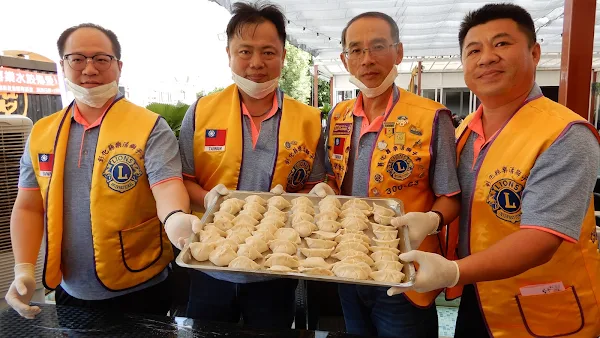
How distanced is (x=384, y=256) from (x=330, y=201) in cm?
44

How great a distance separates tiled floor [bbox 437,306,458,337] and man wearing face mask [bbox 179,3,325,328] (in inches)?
80.1

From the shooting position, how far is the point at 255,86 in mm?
1970

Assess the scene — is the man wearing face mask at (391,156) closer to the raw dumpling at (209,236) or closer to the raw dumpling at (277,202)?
the raw dumpling at (277,202)

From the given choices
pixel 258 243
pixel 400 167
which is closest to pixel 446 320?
pixel 400 167

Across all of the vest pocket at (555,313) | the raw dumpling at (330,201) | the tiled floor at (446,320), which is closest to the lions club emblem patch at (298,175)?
the raw dumpling at (330,201)

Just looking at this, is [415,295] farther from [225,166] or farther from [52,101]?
[52,101]

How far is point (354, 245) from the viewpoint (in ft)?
5.30

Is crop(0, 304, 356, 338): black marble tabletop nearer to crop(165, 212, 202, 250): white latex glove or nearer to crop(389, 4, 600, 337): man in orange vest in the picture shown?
crop(165, 212, 202, 250): white latex glove

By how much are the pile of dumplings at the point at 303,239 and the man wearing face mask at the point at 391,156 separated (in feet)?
0.60

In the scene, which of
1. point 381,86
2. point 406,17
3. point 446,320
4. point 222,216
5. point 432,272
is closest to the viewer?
point 432,272

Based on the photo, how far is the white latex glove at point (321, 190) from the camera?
1970 millimetres

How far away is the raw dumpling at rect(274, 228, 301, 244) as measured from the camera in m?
1.68

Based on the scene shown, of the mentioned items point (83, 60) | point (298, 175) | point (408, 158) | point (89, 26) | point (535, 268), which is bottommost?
point (535, 268)

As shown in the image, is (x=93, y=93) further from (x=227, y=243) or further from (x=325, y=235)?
(x=325, y=235)
